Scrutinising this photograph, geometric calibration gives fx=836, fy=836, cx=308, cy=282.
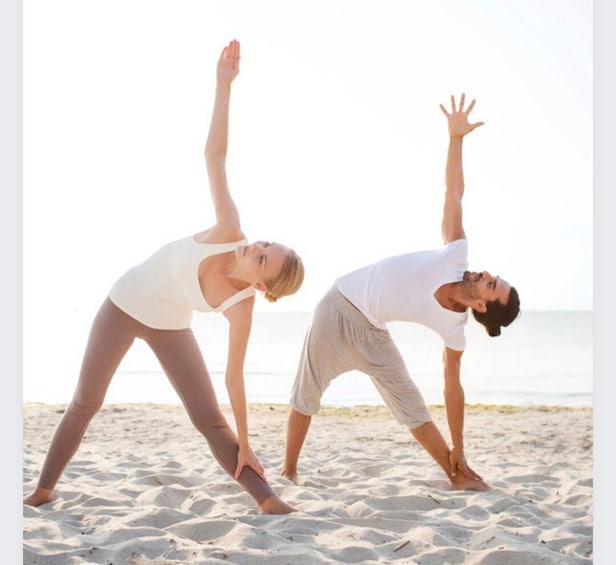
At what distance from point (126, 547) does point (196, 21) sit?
7.04ft

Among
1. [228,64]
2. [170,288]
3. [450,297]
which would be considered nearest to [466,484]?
[450,297]

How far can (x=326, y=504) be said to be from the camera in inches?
104

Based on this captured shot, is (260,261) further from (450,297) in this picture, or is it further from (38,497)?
(38,497)

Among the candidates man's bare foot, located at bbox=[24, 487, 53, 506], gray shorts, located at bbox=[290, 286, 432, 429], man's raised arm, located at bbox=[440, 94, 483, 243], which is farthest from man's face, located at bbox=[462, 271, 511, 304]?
man's bare foot, located at bbox=[24, 487, 53, 506]

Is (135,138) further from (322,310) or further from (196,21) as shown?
(322,310)

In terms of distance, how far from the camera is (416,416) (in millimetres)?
2893

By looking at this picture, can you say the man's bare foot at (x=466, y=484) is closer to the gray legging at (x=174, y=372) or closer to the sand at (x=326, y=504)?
the sand at (x=326, y=504)

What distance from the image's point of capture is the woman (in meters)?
2.38

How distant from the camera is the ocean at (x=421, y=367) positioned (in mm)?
6328

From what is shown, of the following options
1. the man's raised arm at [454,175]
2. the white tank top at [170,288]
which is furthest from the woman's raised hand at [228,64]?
the man's raised arm at [454,175]

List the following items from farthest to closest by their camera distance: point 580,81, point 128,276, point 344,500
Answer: point 580,81 → point 344,500 → point 128,276

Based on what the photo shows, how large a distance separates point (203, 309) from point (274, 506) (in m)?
0.62

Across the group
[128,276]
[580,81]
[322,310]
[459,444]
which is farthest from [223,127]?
[580,81]

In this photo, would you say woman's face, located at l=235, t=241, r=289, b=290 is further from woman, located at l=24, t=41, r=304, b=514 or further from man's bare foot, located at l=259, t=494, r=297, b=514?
man's bare foot, located at l=259, t=494, r=297, b=514
